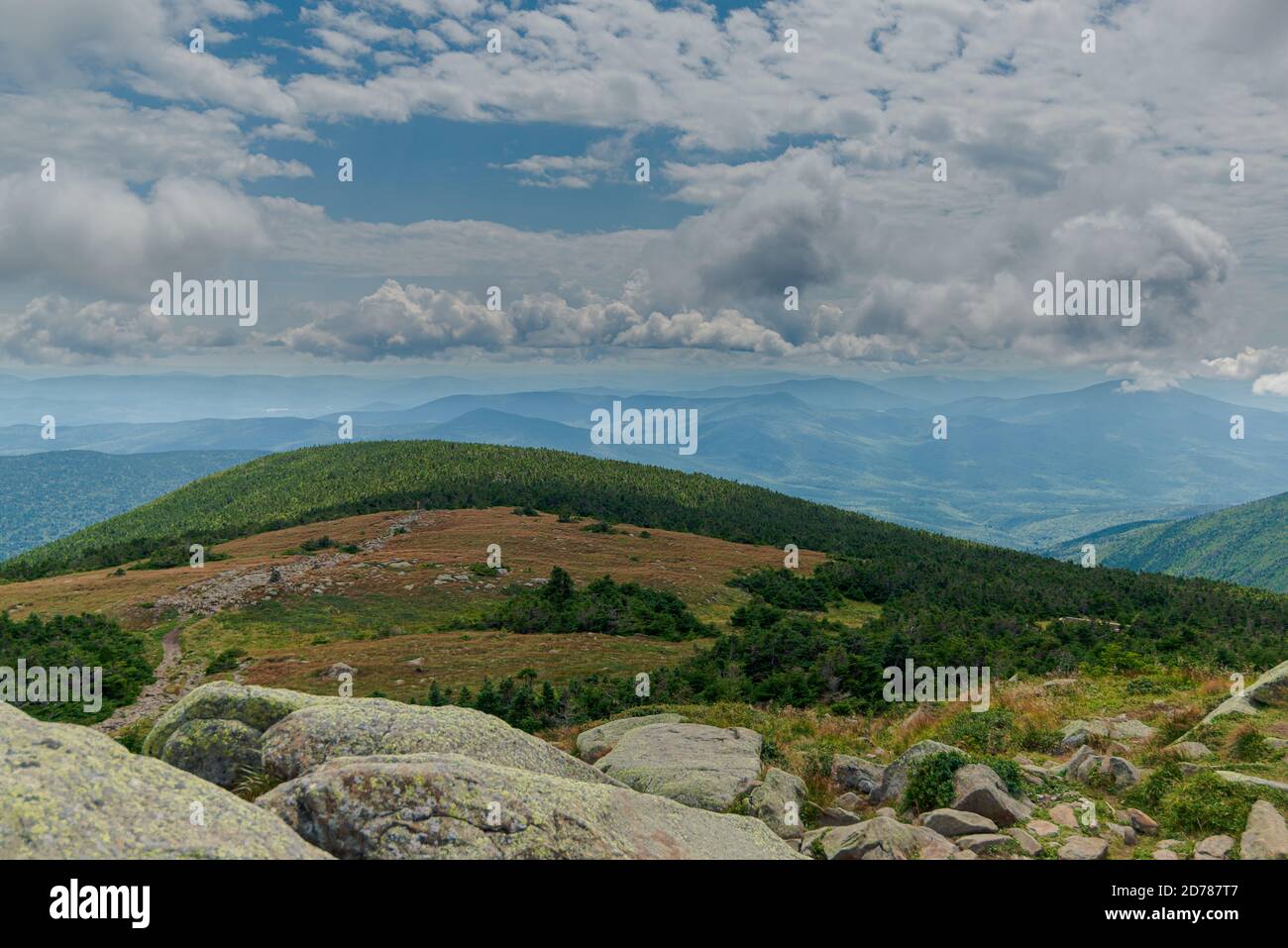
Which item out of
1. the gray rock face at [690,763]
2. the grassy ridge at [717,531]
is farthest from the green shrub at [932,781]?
the grassy ridge at [717,531]

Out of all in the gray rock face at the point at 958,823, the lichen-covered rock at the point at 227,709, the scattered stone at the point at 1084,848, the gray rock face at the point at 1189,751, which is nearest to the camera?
the scattered stone at the point at 1084,848

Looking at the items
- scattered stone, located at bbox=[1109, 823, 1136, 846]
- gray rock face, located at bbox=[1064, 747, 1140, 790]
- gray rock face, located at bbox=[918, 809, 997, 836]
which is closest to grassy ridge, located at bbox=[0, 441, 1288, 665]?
gray rock face, located at bbox=[1064, 747, 1140, 790]

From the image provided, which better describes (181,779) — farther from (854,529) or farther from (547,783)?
(854,529)

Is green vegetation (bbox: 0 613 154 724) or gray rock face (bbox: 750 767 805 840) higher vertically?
gray rock face (bbox: 750 767 805 840)

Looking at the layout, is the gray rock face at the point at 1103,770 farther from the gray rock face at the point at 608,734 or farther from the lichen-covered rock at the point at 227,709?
the lichen-covered rock at the point at 227,709

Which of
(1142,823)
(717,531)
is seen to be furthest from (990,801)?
(717,531)

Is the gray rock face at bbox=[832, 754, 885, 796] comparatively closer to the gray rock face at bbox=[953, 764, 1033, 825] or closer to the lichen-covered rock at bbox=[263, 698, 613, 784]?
the gray rock face at bbox=[953, 764, 1033, 825]

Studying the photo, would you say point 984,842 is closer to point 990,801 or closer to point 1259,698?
point 990,801
